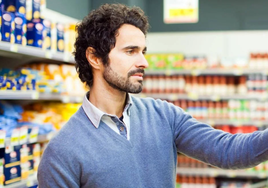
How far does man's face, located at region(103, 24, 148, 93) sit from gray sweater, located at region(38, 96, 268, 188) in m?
0.15

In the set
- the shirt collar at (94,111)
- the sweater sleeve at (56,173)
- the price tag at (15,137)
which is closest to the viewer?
the sweater sleeve at (56,173)

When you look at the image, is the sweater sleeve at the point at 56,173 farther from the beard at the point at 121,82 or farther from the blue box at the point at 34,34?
the blue box at the point at 34,34

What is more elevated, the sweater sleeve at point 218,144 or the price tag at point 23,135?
the sweater sleeve at point 218,144

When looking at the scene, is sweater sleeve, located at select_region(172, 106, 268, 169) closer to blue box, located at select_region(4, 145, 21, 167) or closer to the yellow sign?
blue box, located at select_region(4, 145, 21, 167)

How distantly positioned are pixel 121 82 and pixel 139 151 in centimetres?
30

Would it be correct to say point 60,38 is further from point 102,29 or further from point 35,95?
point 102,29

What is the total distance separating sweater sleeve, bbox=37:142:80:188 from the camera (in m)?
1.52

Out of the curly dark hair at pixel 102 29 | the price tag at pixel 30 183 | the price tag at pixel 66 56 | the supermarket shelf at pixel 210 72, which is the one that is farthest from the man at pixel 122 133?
the supermarket shelf at pixel 210 72

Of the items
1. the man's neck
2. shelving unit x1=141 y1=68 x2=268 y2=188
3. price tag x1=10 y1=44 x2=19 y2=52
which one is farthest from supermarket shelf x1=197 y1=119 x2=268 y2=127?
the man's neck

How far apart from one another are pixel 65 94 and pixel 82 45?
2.03m

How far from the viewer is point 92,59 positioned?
1812 millimetres

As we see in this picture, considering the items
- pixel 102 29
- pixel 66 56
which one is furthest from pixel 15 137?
pixel 102 29

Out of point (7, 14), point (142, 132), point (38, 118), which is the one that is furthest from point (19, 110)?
point (142, 132)

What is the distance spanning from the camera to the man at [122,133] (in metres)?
1.54
